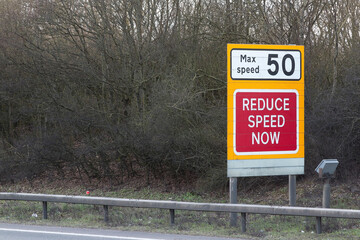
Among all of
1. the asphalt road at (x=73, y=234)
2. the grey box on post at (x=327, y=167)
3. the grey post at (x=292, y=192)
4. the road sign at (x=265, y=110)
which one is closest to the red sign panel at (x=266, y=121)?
the road sign at (x=265, y=110)

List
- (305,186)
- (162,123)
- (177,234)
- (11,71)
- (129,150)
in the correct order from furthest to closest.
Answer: (11,71)
(129,150)
(162,123)
(305,186)
(177,234)

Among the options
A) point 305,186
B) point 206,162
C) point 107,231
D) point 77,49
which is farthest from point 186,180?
point 107,231

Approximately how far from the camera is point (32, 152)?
84.3ft

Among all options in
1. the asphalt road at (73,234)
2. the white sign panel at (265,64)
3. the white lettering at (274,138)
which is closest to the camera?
the asphalt road at (73,234)

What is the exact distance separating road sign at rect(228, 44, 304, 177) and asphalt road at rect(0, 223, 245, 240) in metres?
2.25

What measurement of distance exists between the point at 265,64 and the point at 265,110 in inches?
38.3

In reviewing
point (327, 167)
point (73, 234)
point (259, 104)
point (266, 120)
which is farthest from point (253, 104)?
point (73, 234)

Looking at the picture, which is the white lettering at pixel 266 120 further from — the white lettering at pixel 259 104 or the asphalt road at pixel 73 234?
the asphalt road at pixel 73 234

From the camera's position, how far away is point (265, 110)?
1164 cm

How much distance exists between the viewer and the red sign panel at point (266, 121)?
1148 cm

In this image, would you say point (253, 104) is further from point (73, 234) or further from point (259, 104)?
point (73, 234)

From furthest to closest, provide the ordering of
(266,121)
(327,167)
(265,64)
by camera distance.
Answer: (266,121) → (265,64) → (327,167)

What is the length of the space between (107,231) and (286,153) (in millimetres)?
4165

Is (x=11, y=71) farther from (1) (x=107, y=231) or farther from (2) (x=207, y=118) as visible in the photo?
(1) (x=107, y=231)
